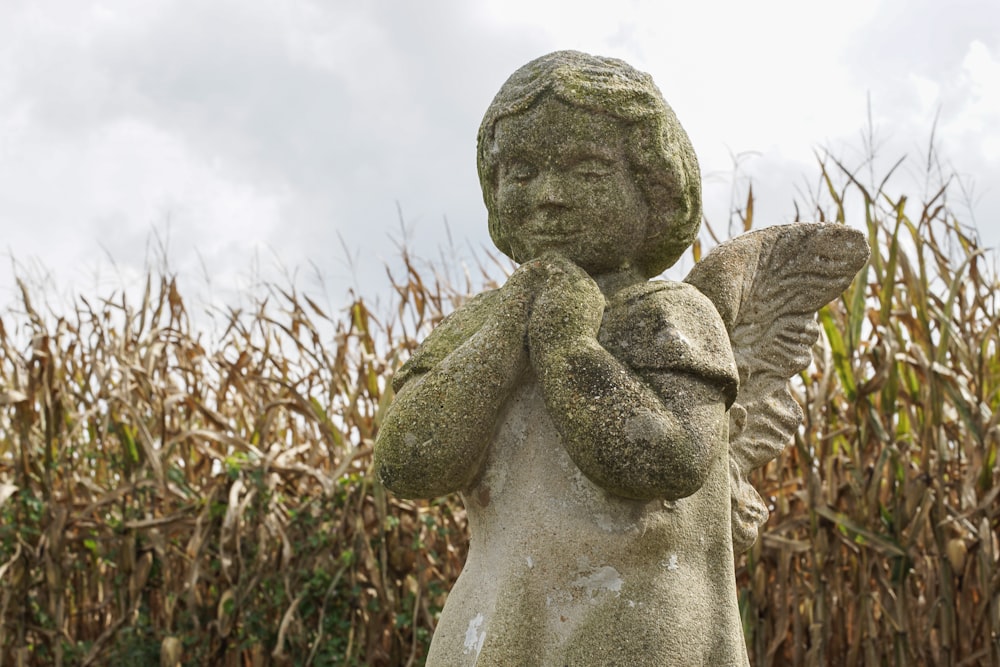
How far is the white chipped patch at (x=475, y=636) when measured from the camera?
84.0 inches

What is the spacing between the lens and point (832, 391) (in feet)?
13.9

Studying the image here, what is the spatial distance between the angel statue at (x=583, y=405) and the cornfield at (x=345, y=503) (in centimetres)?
194

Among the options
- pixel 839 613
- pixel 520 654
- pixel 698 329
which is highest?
pixel 698 329

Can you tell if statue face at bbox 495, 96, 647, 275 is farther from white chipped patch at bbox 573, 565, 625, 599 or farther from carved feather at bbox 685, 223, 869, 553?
white chipped patch at bbox 573, 565, 625, 599

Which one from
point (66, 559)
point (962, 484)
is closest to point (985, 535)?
point (962, 484)

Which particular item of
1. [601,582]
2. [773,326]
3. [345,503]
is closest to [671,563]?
[601,582]

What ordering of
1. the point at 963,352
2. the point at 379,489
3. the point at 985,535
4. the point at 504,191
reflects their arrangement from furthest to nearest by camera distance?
the point at 379,489, the point at 963,352, the point at 985,535, the point at 504,191

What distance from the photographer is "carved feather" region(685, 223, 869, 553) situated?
8.52 ft

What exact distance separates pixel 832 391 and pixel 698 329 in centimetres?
221

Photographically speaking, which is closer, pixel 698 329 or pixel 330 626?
pixel 698 329

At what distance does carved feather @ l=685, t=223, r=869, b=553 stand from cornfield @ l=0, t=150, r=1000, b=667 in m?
1.43

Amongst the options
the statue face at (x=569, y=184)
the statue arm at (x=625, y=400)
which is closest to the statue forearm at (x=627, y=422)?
the statue arm at (x=625, y=400)

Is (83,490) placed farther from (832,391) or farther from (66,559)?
(832,391)

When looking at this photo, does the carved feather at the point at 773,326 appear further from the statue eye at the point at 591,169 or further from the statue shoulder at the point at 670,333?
the statue eye at the point at 591,169
